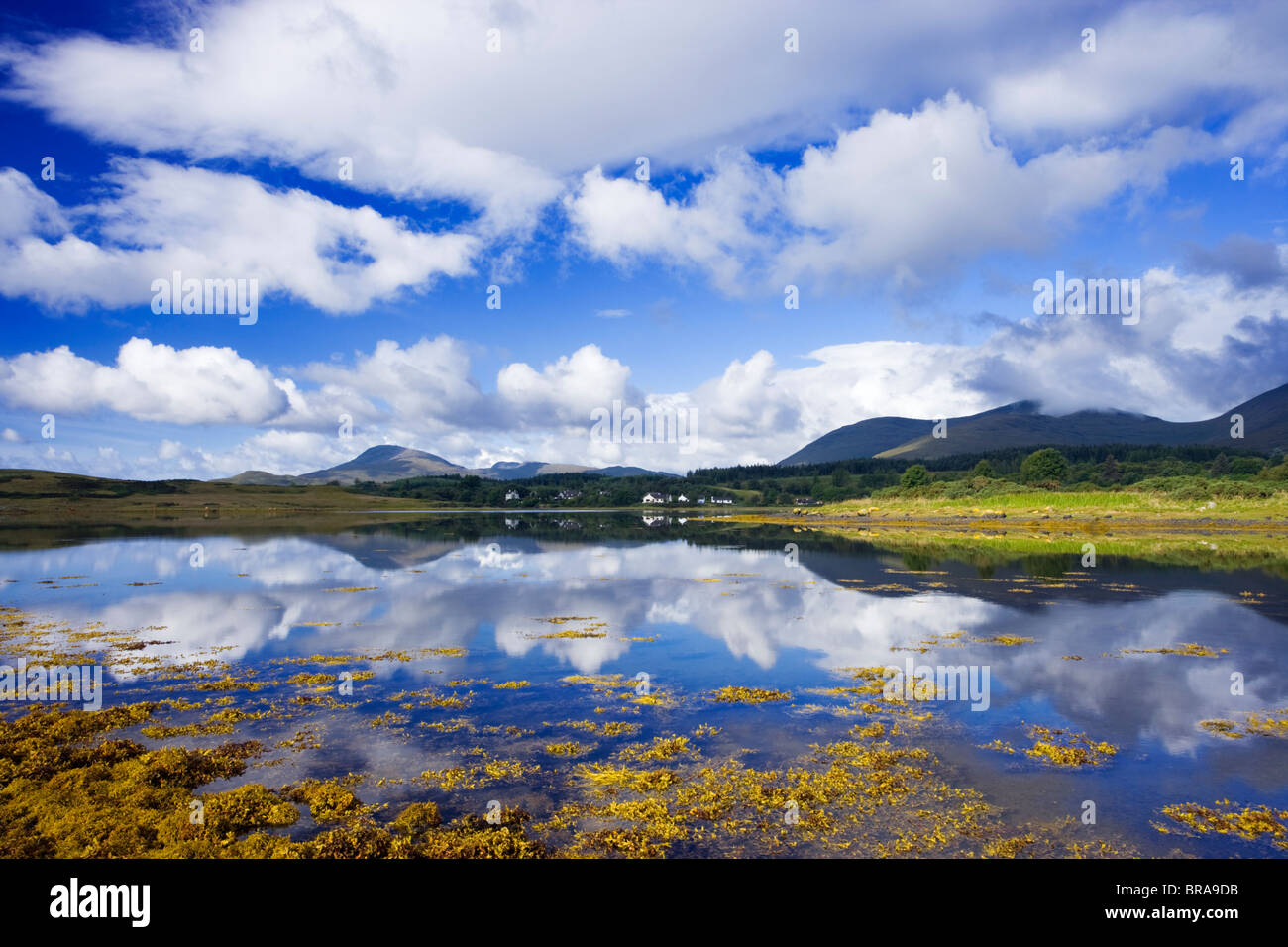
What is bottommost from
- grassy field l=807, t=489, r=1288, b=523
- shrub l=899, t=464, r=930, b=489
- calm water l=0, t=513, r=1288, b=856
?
calm water l=0, t=513, r=1288, b=856

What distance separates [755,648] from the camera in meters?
26.2

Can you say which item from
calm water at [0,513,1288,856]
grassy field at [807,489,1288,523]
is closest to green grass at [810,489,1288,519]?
grassy field at [807,489,1288,523]

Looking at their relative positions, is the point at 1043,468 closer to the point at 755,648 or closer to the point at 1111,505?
the point at 1111,505

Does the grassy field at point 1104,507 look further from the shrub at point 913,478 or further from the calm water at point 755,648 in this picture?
the calm water at point 755,648

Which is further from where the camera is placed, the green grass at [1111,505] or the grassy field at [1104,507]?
the green grass at [1111,505]

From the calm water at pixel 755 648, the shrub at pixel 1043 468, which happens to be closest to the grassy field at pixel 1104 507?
the shrub at pixel 1043 468

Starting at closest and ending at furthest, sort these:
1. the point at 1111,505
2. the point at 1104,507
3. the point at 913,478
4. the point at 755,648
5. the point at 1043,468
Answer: the point at 755,648 < the point at 1104,507 < the point at 1111,505 < the point at 1043,468 < the point at 913,478

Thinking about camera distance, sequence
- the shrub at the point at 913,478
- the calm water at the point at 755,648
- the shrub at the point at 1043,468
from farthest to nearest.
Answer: the shrub at the point at 913,478 < the shrub at the point at 1043,468 < the calm water at the point at 755,648

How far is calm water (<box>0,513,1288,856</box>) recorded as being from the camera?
1436 centimetres

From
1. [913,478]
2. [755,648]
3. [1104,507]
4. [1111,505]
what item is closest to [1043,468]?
[913,478]

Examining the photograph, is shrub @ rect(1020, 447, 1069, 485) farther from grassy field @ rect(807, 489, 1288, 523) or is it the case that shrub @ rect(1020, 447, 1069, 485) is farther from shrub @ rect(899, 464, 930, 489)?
grassy field @ rect(807, 489, 1288, 523)

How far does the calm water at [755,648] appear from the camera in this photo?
1436 centimetres

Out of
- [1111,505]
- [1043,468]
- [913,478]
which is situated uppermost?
[1043,468]
